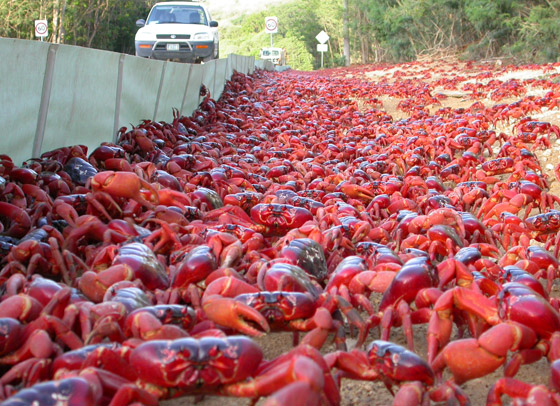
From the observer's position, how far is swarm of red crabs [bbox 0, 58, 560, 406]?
1.94m

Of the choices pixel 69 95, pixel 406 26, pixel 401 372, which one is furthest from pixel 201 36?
pixel 406 26

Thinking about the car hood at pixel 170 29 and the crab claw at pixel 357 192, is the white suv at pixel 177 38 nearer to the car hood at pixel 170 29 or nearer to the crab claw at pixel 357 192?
the car hood at pixel 170 29

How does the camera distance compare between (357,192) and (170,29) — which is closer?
(357,192)

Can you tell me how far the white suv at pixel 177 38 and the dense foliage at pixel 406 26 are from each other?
14.8 metres

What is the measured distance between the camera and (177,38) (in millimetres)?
16844

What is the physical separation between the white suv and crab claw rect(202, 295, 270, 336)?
15.5 meters

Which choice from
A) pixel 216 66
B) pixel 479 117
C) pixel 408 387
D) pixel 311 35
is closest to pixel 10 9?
pixel 216 66

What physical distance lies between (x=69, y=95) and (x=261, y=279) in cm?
Answer: 470

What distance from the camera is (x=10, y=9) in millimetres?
29703

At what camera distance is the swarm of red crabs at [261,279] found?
1.94 m

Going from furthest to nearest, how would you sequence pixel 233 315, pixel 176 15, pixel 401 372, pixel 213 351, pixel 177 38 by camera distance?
pixel 176 15 → pixel 177 38 → pixel 233 315 → pixel 401 372 → pixel 213 351

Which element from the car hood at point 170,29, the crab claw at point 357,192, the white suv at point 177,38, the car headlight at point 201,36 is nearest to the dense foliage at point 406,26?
the white suv at point 177,38

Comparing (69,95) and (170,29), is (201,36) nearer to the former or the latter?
(170,29)

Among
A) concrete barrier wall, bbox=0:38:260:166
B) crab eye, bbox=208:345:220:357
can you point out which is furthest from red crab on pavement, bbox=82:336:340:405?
concrete barrier wall, bbox=0:38:260:166
